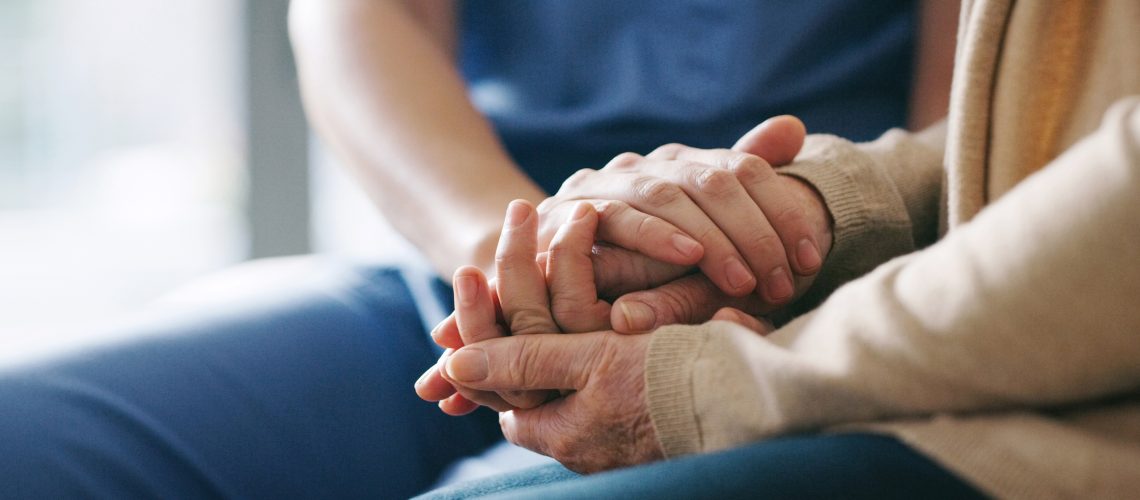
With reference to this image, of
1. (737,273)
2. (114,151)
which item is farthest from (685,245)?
(114,151)

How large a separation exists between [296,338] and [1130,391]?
2.12ft

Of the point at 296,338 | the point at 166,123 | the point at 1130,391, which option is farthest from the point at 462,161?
the point at 166,123

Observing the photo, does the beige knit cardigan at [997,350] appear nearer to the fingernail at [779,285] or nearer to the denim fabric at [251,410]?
the fingernail at [779,285]

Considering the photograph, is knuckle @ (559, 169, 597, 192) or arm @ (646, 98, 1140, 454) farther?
knuckle @ (559, 169, 597, 192)

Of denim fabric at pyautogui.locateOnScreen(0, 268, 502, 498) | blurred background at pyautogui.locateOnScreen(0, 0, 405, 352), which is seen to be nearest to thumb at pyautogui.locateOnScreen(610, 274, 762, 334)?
denim fabric at pyautogui.locateOnScreen(0, 268, 502, 498)

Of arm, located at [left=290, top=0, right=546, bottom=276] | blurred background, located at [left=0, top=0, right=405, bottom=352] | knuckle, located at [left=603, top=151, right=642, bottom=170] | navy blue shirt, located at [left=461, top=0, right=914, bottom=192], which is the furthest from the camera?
blurred background, located at [left=0, top=0, right=405, bottom=352]

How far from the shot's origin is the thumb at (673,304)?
575 millimetres

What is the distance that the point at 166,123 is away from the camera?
2256mm

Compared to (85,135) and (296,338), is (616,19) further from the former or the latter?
(85,135)

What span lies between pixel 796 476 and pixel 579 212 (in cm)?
28

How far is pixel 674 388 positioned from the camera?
0.49m

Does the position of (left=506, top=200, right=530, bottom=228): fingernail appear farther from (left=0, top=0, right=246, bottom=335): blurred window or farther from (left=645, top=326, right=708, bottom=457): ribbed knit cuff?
(left=0, top=0, right=246, bottom=335): blurred window

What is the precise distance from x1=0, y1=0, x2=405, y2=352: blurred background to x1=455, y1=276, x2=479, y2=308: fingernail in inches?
49.7

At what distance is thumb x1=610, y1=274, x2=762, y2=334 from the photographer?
0.58 metres
